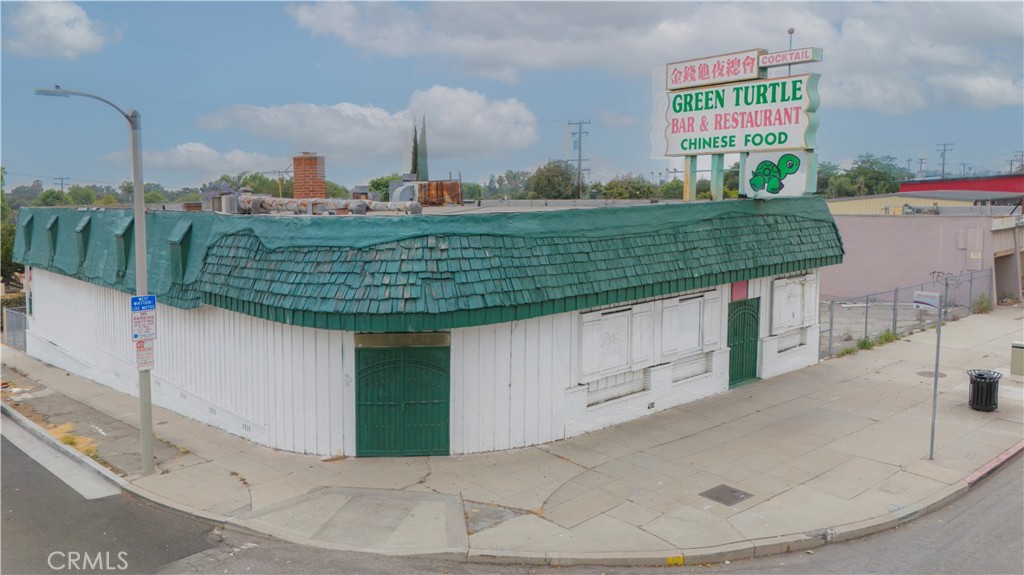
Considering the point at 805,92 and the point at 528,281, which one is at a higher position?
the point at 805,92

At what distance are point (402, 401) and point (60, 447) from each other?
689cm

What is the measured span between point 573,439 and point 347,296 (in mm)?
5103

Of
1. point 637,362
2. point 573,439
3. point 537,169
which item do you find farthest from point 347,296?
point 537,169

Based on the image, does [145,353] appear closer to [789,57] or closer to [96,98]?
[96,98]

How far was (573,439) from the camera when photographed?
45.1 ft

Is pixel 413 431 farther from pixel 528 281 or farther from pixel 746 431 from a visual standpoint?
pixel 746 431

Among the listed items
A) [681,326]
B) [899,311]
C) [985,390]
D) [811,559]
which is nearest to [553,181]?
[899,311]

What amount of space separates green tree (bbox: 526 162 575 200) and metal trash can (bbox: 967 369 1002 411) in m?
47.8

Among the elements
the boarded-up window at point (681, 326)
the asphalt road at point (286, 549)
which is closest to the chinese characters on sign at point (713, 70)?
the boarded-up window at point (681, 326)

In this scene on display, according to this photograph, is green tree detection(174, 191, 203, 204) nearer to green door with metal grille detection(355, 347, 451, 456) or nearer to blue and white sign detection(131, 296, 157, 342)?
blue and white sign detection(131, 296, 157, 342)

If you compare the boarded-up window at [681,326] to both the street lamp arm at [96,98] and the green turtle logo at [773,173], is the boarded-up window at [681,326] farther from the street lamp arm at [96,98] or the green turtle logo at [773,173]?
the street lamp arm at [96,98]

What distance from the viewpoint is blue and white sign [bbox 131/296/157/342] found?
12.0 m

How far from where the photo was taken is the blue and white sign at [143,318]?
12.0 m

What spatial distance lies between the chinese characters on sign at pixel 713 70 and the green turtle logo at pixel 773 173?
2.05 m
